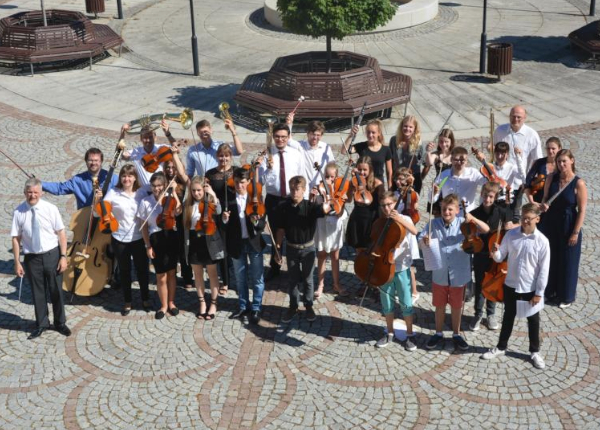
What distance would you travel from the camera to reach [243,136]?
1546cm

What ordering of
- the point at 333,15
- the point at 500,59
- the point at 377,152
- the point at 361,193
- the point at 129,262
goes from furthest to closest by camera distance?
the point at 500,59, the point at 333,15, the point at 377,152, the point at 129,262, the point at 361,193

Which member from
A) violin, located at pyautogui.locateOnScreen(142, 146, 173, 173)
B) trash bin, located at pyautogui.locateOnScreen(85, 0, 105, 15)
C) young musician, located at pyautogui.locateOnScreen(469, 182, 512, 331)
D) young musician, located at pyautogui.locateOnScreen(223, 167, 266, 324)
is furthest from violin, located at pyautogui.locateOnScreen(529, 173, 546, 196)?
trash bin, located at pyautogui.locateOnScreen(85, 0, 105, 15)

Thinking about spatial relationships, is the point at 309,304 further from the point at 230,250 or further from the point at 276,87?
the point at 276,87

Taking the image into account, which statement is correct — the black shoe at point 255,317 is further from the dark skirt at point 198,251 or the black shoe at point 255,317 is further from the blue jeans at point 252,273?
the dark skirt at point 198,251

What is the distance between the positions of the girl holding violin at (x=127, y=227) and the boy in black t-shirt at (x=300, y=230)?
1.63 meters

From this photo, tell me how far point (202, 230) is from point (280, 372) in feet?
5.98

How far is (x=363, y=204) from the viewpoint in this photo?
31.3 ft

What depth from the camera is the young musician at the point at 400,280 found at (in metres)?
8.55

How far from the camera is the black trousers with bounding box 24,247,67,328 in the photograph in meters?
9.09

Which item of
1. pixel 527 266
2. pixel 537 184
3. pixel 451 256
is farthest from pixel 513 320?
pixel 537 184

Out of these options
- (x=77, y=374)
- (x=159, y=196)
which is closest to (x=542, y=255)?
(x=159, y=196)

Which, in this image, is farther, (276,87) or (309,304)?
(276,87)

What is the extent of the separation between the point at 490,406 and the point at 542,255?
1.52 metres

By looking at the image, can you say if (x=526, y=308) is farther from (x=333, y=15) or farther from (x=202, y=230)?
(x=333, y=15)
